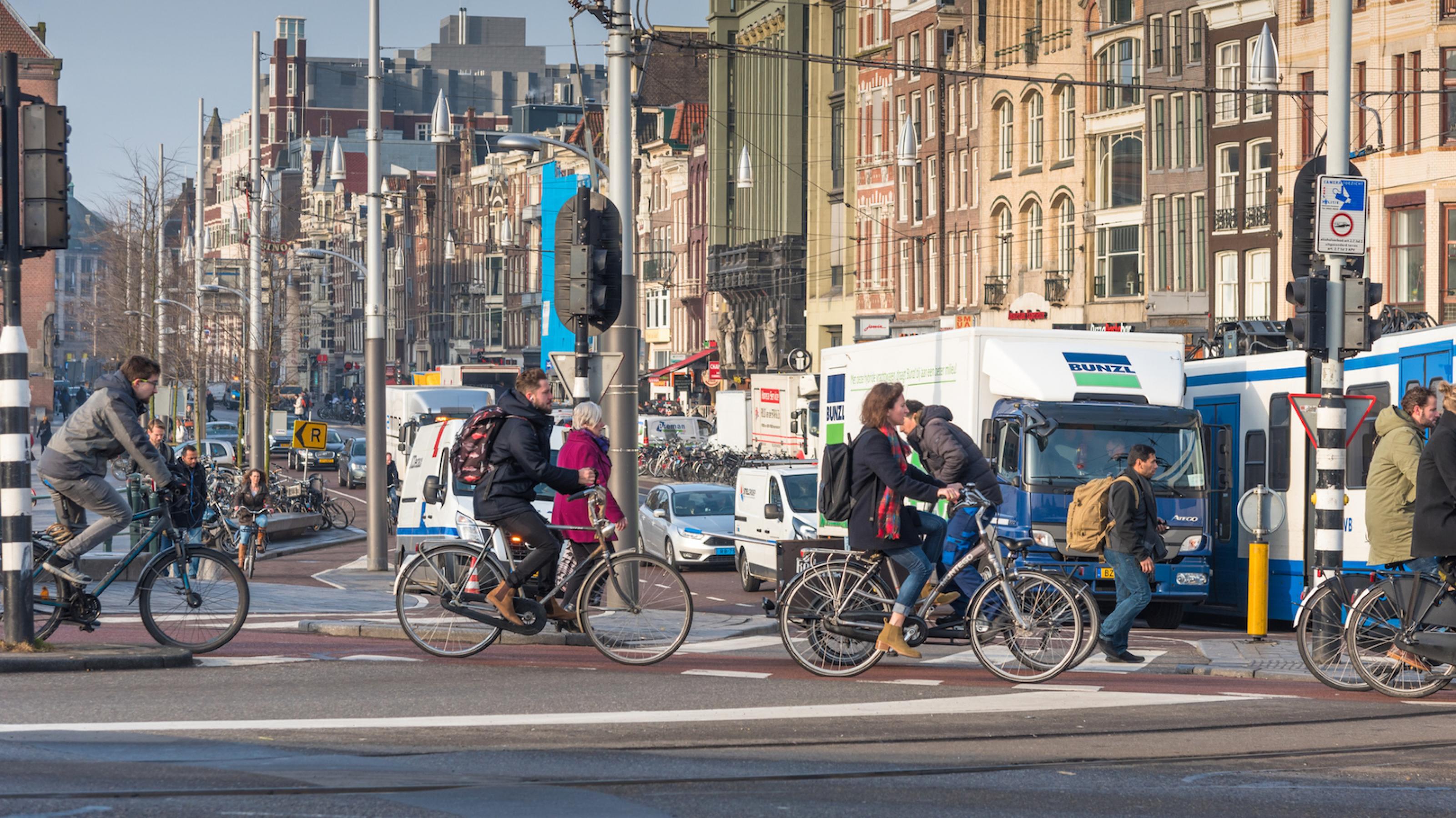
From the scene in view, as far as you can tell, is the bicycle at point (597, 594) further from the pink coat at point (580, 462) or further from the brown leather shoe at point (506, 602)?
the pink coat at point (580, 462)

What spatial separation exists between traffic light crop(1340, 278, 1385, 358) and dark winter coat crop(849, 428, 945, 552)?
15.8 feet

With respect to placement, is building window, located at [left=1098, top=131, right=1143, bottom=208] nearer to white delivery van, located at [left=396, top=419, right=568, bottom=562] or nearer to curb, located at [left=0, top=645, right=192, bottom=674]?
white delivery van, located at [left=396, top=419, right=568, bottom=562]

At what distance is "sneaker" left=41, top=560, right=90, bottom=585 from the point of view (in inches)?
468

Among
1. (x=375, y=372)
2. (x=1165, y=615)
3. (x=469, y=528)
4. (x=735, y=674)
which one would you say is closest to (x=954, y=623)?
(x=735, y=674)

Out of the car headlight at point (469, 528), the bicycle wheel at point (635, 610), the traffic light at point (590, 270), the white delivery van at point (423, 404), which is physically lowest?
the bicycle wheel at point (635, 610)

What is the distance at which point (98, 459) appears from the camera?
1202 cm

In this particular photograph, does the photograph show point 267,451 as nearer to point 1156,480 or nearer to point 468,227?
point 1156,480

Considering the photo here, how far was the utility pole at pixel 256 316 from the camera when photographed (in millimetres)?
40969

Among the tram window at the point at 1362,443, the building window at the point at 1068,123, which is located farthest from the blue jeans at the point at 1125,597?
the building window at the point at 1068,123

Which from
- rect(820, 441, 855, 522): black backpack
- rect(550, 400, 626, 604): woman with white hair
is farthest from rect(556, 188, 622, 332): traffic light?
rect(820, 441, 855, 522): black backpack

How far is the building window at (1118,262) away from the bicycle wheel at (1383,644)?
4307 cm

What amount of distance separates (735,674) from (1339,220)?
6.48 m

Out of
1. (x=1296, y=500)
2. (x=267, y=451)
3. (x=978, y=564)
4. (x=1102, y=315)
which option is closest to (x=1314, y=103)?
(x=1102, y=315)

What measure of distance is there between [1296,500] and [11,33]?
89571mm
